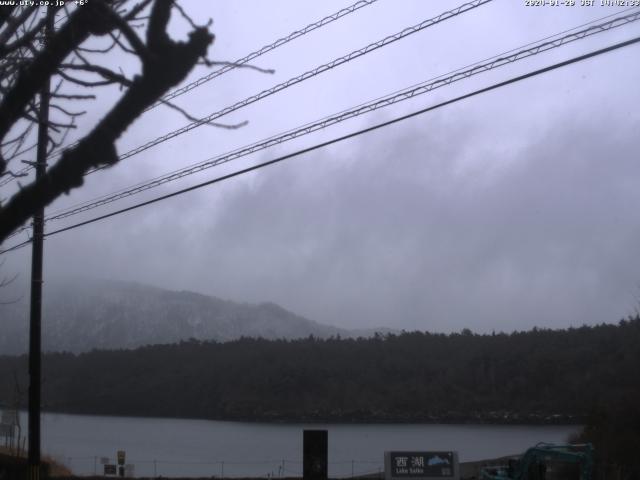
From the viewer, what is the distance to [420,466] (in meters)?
26.3

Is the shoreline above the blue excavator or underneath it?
underneath

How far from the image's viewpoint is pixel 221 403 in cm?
9681

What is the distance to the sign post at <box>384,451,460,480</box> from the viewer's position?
25.8 meters

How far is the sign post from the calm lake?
599 inches

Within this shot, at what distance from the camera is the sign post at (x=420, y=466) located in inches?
1016

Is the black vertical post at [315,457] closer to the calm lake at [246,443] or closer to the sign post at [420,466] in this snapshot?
the sign post at [420,466]

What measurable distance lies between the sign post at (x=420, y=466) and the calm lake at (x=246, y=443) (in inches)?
599

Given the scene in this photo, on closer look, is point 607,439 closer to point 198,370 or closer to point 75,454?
point 75,454

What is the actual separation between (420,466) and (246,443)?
39475 millimetres

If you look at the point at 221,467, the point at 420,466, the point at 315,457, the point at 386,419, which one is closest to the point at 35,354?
the point at 315,457

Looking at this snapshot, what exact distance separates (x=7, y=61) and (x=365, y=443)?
56.6 meters

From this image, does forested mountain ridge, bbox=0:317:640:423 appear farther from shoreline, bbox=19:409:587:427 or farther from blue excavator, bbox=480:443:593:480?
blue excavator, bbox=480:443:593:480

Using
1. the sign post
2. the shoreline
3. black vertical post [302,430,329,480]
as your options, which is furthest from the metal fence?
black vertical post [302,430,329,480]

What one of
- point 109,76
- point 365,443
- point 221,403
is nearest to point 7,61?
point 109,76
